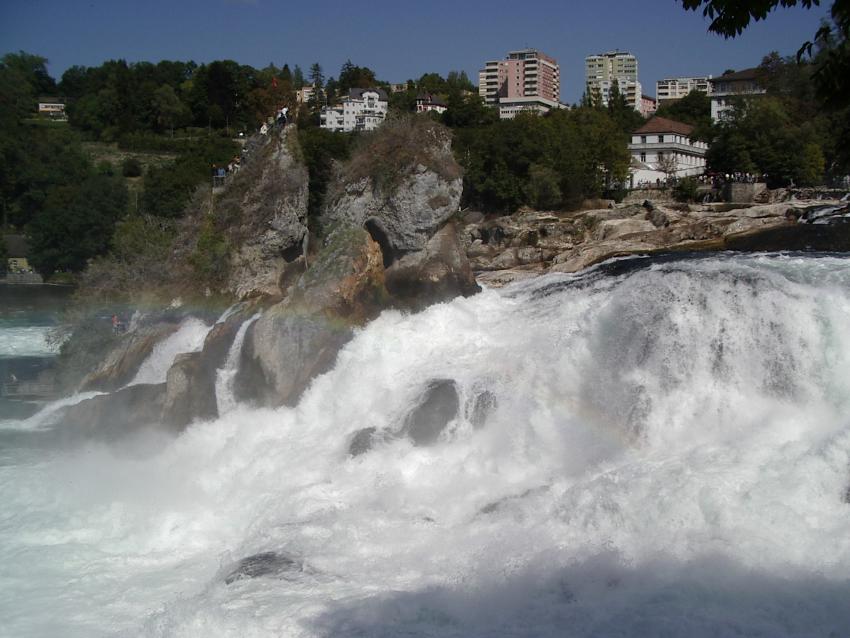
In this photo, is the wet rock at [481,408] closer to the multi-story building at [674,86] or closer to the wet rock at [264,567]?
the wet rock at [264,567]

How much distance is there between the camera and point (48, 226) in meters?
36.9

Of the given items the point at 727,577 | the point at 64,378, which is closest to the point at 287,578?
the point at 727,577

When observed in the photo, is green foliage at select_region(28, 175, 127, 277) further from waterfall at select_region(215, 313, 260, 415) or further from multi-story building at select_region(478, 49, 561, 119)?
multi-story building at select_region(478, 49, 561, 119)

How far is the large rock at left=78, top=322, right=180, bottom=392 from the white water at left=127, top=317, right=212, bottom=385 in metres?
0.18

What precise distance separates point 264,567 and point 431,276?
8467 millimetres

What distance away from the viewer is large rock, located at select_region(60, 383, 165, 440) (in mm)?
14930

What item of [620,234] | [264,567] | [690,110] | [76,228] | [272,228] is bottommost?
[264,567]

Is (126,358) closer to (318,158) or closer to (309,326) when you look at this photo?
(309,326)

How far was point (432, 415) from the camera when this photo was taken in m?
12.1

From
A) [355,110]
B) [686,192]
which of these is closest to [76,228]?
[686,192]

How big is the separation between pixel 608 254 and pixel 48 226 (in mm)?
26613

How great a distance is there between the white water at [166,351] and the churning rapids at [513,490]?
223 centimetres

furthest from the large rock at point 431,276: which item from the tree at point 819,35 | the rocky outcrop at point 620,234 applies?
the tree at point 819,35

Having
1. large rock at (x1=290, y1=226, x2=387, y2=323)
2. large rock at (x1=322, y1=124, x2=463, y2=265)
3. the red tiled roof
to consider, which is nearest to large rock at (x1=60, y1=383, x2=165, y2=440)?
large rock at (x1=290, y1=226, x2=387, y2=323)
